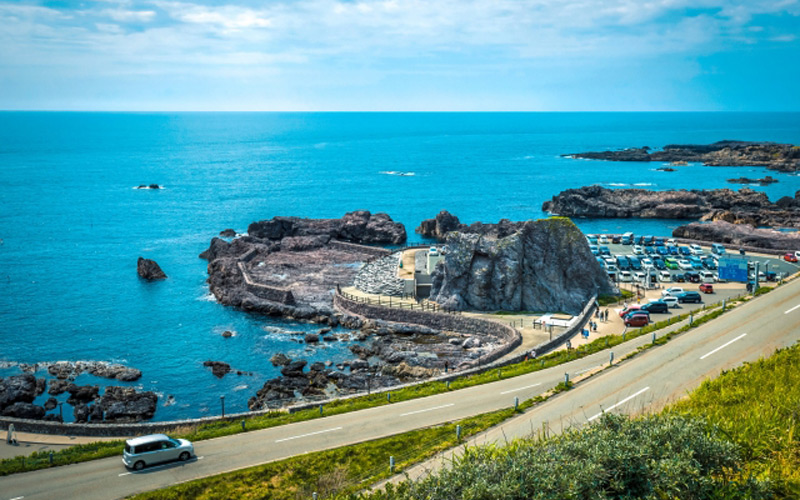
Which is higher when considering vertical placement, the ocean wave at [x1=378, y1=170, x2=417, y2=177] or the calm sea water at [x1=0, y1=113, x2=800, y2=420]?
the ocean wave at [x1=378, y1=170, x2=417, y2=177]

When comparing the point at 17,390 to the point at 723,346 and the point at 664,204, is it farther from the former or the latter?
the point at 664,204

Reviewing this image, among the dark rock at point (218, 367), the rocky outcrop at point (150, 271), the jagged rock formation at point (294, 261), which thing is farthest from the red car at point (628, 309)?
the rocky outcrop at point (150, 271)

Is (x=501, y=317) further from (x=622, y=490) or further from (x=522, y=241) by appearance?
(x=622, y=490)

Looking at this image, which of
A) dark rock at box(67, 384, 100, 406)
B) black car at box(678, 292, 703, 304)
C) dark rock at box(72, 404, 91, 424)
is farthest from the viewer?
black car at box(678, 292, 703, 304)

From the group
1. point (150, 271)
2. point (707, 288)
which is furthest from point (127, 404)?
point (707, 288)

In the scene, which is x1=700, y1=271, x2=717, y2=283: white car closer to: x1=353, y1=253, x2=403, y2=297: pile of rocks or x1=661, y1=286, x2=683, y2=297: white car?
x1=661, y1=286, x2=683, y2=297: white car

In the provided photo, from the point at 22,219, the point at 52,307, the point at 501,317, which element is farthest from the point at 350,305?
the point at 22,219

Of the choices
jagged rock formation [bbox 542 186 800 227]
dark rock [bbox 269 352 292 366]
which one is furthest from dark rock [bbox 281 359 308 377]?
jagged rock formation [bbox 542 186 800 227]
